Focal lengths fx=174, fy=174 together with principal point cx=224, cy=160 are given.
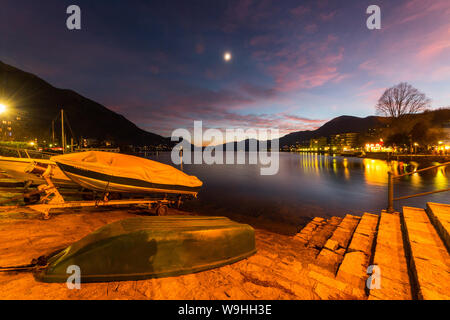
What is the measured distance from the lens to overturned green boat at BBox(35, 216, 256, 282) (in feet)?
9.43

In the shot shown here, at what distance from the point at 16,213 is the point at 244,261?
28.6 feet

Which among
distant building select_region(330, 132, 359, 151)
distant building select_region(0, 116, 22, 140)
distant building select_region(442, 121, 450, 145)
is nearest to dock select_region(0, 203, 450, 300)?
distant building select_region(442, 121, 450, 145)

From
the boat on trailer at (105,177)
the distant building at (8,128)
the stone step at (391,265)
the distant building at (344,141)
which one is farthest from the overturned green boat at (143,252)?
the distant building at (344,141)

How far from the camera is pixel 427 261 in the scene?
3.35 meters

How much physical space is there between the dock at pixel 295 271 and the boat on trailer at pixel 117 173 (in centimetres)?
171

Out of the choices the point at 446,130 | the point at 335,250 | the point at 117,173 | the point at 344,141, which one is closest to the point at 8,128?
the point at 117,173

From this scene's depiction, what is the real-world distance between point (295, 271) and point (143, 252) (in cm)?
307

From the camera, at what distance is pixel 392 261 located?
3752 mm

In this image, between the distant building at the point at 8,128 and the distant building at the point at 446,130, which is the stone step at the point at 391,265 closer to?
the distant building at the point at 446,130

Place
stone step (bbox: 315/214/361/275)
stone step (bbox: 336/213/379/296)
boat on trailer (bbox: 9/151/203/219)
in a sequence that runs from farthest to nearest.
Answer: boat on trailer (bbox: 9/151/203/219), stone step (bbox: 315/214/361/275), stone step (bbox: 336/213/379/296)

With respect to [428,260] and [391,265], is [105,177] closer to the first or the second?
[391,265]

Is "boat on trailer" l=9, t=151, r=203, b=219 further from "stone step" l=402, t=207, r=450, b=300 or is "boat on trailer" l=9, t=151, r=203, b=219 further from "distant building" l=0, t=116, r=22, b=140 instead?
"distant building" l=0, t=116, r=22, b=140

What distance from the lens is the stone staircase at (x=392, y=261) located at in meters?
2.94
